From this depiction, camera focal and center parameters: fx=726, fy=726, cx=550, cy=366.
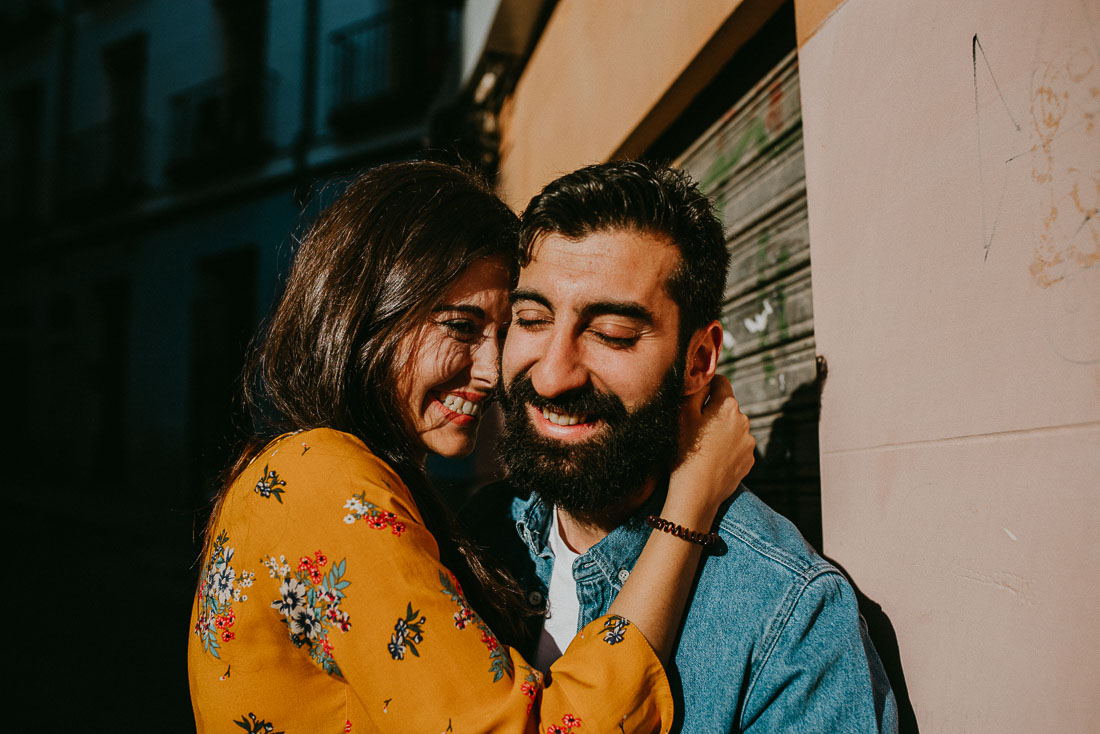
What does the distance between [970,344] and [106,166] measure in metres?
16.9

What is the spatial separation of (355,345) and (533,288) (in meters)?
0.49

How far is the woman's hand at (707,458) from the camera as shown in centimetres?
171

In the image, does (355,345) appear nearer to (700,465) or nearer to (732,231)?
(700,465)

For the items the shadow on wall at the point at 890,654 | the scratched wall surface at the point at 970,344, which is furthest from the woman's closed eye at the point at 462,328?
the shadow on wall at the point at 890,654

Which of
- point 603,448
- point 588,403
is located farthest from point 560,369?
point 603,448

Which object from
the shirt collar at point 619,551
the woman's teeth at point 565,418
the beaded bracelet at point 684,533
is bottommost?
the shirt collar at point 619,551

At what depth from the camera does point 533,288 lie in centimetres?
192

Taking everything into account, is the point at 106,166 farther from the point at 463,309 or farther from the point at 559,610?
the point at 559,610

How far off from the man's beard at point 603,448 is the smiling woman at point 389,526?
11cm

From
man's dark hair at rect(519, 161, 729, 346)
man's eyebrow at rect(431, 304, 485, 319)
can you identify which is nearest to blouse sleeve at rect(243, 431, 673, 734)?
man's eyebrow at rect(431, 304, 485, 319)

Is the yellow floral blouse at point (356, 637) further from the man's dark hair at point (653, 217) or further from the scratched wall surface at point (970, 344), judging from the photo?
the man's dark hair at point (653, 217)

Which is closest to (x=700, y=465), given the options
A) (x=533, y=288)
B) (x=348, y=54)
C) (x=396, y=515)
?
(x=533, y=288)

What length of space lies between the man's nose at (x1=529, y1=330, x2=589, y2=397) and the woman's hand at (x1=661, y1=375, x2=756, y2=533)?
0.31 metres

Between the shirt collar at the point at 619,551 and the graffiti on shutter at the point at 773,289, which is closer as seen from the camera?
the shirt collar at the point at 619,551
